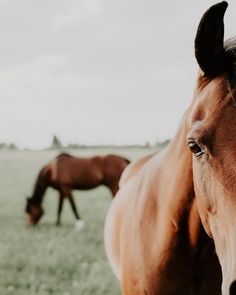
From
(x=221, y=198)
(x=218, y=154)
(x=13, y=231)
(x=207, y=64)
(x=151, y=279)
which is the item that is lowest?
(x=13, y=231)

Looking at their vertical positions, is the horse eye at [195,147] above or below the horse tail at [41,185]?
above

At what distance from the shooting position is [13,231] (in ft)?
32.3

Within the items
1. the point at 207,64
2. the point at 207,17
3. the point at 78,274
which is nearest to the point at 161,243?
the point at 207,64

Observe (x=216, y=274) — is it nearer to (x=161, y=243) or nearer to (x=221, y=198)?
(x=161, y=243)

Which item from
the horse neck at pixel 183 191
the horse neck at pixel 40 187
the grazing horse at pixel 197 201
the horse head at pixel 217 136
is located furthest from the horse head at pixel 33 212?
the horse head at pixel 217 136

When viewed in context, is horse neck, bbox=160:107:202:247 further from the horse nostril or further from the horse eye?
the horse nostril

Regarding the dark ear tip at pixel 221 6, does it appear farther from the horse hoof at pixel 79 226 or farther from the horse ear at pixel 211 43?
the horse hoof at pixel 79 226

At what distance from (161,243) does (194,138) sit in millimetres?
757

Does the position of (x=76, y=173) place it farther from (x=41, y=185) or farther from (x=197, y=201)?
(x=197, y=201)

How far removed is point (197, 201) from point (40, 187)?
10696mm

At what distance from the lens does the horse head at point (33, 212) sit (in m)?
11.0

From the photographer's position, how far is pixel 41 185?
41.1 ft

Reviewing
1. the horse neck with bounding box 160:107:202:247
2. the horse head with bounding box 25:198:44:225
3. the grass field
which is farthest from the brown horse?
the horse neck with bounding box 160:107:202:247

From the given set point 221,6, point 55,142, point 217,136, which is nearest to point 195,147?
point 217,136
